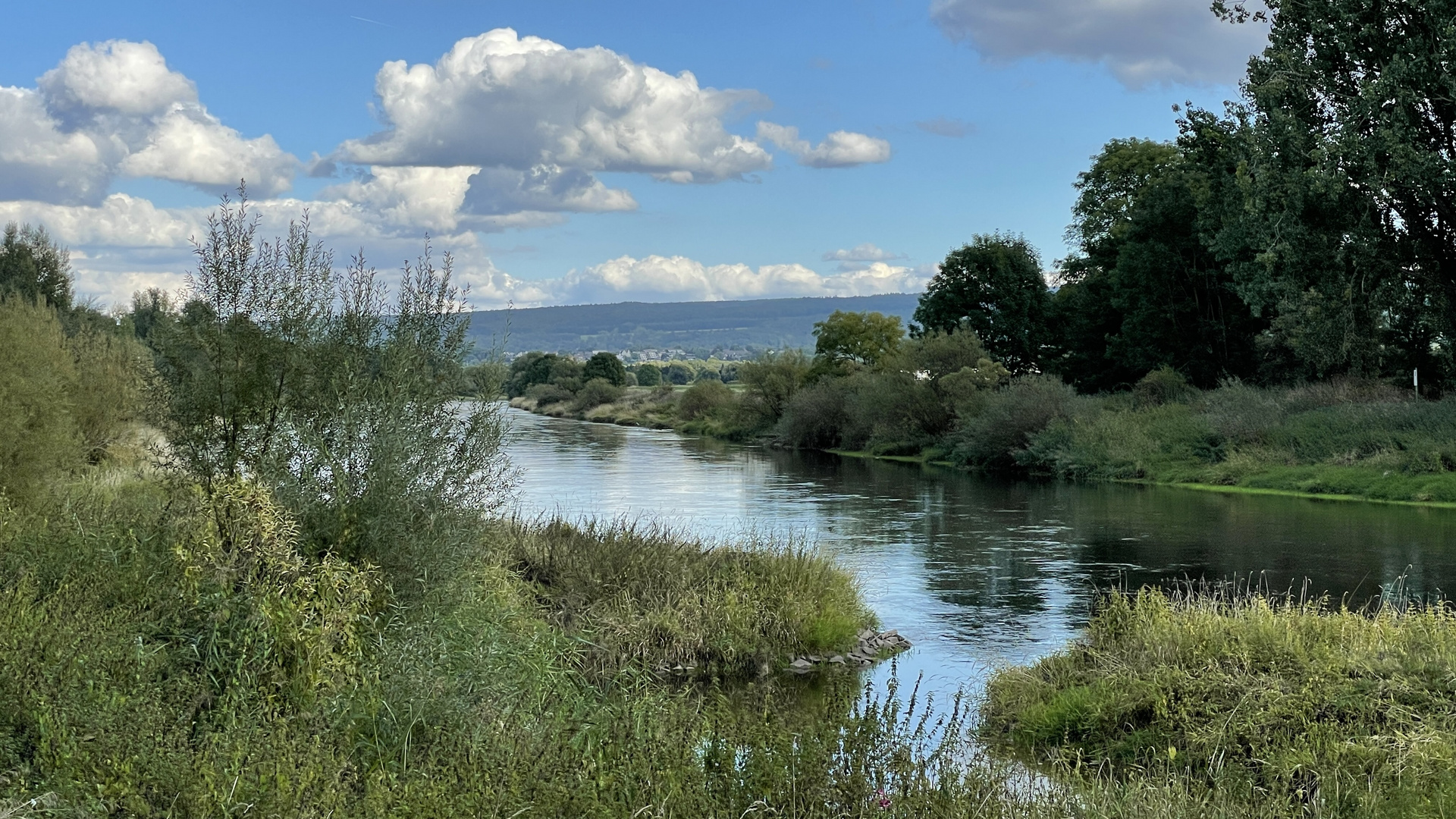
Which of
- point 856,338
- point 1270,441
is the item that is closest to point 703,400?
point 856,338

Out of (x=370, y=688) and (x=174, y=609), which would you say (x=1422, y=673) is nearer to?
(x=370, y=688)

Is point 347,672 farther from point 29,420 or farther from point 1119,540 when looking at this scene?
point 1119,540

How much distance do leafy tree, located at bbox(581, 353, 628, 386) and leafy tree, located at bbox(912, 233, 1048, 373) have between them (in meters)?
49.0

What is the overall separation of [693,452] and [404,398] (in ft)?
149

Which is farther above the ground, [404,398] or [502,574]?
[404,398]

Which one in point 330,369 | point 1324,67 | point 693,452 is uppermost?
point 1324,67

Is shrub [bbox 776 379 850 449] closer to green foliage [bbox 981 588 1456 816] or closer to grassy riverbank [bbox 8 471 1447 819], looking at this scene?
grassy riverbank [bbox 8 471 1447 819]

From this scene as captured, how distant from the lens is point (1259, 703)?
9961 millimetres

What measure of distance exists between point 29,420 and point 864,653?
1182 centimetres

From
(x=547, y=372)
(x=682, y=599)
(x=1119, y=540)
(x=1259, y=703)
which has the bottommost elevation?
(x=1119, y=540)

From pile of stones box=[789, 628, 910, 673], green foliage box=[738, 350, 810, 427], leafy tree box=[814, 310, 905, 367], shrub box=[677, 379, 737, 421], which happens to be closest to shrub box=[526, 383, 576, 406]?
shrub box=[677, 379, 737, 421]

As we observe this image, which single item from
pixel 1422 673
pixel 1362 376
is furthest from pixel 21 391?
pixel 1362 376

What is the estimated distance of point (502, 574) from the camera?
556 inches

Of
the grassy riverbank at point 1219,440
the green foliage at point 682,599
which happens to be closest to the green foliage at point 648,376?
the grassy riverbank at point 1219,440
